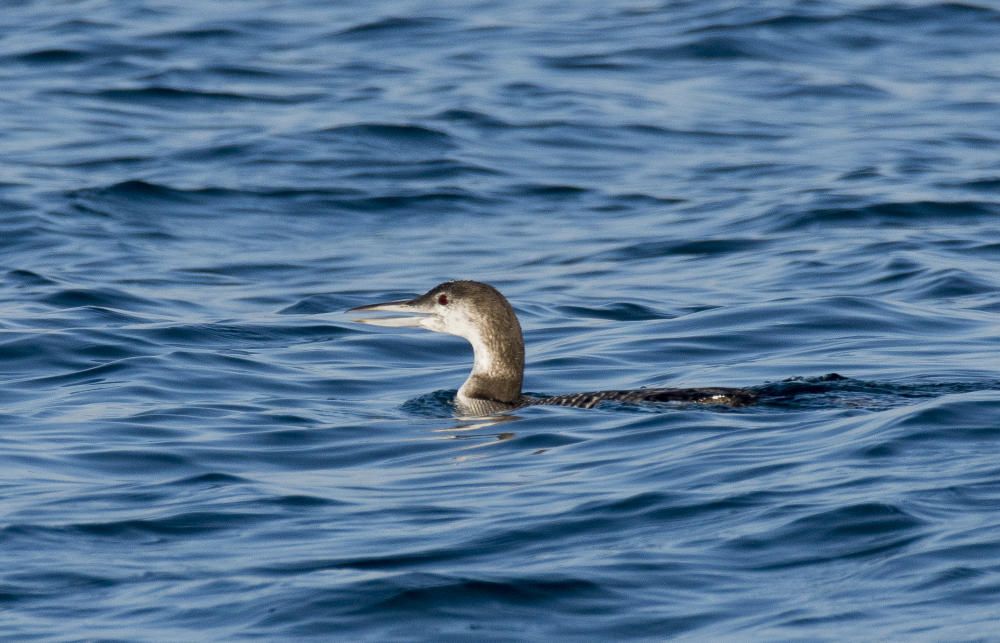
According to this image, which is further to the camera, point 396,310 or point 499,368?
point 396,310

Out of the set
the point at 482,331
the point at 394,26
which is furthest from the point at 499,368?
the point at 394,26

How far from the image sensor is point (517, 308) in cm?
1162

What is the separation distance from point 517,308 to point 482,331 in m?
2.29

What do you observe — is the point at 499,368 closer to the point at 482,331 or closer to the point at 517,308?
the point at 482,331

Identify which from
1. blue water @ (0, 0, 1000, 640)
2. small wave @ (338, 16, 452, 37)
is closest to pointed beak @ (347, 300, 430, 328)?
blue water @ (0, 0, 1000, 640)

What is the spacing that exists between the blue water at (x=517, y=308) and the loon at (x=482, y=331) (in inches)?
10.4

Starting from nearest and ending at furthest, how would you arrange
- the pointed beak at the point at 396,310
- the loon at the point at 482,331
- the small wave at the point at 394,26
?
the loon at the point at 482,331 < the pointed beak at the point at 396,310 < the small wave at the point at 394,26

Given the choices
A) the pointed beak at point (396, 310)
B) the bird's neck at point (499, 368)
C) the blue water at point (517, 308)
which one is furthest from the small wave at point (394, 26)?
the bird's neck at point (499, 368)

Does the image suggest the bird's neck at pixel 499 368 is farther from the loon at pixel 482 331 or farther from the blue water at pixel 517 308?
the blue water at pixel 517 308

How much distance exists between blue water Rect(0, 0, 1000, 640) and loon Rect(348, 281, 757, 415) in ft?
0.87

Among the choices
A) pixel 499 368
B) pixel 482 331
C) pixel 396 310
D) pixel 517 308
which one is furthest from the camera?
pixel 517 308

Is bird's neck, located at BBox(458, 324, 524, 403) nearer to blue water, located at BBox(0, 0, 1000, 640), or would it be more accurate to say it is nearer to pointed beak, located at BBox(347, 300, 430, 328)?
blue water, located at BBox(0, 0, 1000, 640)

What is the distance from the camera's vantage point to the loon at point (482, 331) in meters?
9.12

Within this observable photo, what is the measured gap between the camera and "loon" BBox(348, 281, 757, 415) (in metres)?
9.12
